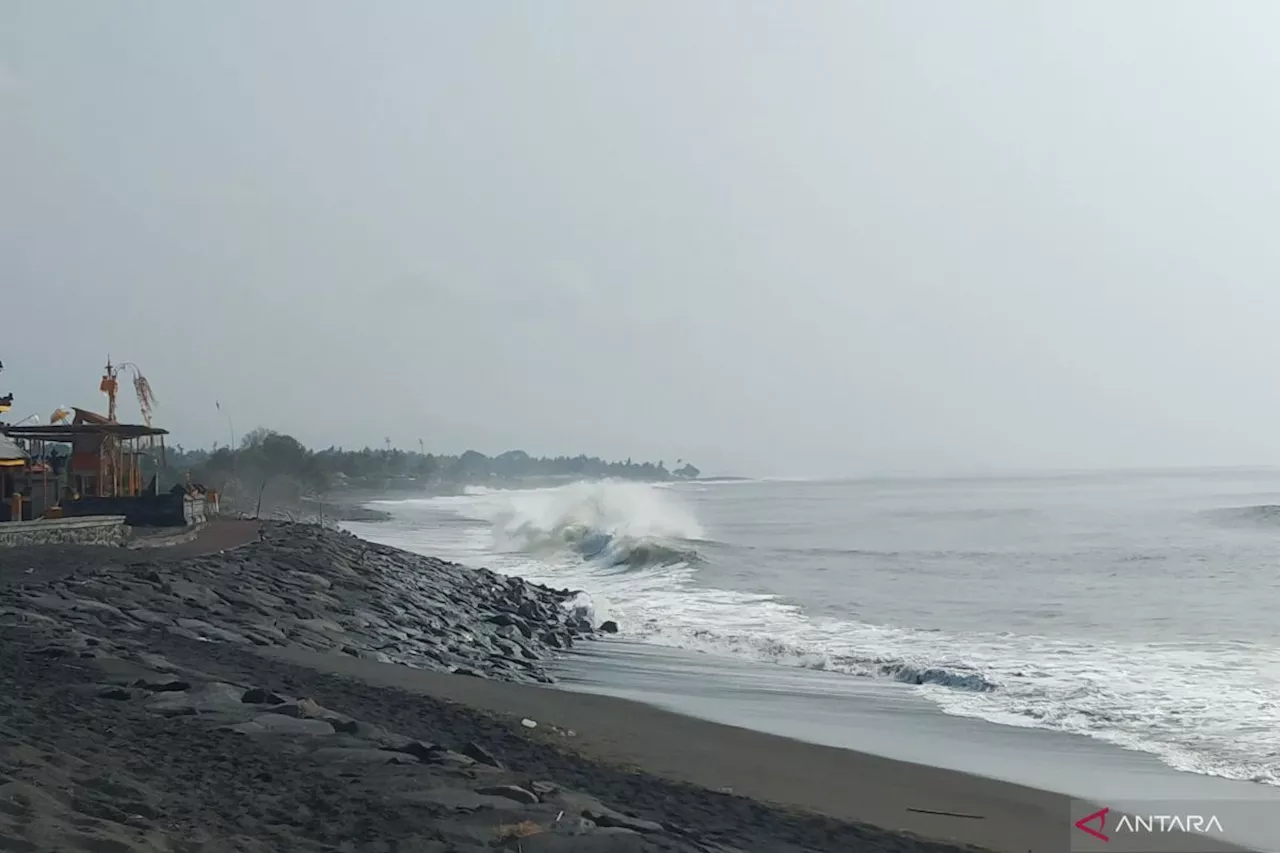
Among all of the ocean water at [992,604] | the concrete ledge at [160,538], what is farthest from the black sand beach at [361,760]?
the concrete ledge at [160,538]

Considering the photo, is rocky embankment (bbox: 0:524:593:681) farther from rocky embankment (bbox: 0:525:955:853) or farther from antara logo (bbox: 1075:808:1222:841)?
antara logo (bbox: 1075:808:1222:841)

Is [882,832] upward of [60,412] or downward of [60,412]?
downward

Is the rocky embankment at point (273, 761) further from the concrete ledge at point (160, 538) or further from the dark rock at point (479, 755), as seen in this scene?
the concrete ledge at point (160, 538)

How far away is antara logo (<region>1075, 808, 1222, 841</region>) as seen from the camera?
311 inches

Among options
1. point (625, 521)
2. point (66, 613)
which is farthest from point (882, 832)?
point (625, 521)

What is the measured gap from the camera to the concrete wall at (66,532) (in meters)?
19.4

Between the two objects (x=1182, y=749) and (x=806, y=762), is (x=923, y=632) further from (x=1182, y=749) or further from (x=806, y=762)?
(x=806, y=762)

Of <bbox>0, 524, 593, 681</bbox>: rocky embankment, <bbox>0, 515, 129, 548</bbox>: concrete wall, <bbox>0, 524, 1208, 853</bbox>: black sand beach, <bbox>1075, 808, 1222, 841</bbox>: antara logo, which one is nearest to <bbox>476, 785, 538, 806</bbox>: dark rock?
<bbox>0, 524, 1208, 853</bbox>: black sand beach

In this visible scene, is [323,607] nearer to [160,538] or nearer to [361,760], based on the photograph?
[160,538]

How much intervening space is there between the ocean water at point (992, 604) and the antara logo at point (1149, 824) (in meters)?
1.70

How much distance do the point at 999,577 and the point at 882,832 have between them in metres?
21.7

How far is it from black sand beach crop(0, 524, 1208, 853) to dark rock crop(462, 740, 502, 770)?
0.07 ft

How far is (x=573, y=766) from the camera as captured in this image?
8.44 metres

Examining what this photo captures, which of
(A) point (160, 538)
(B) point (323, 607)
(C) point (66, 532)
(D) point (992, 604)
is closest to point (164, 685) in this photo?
(B) point (323, 607)
